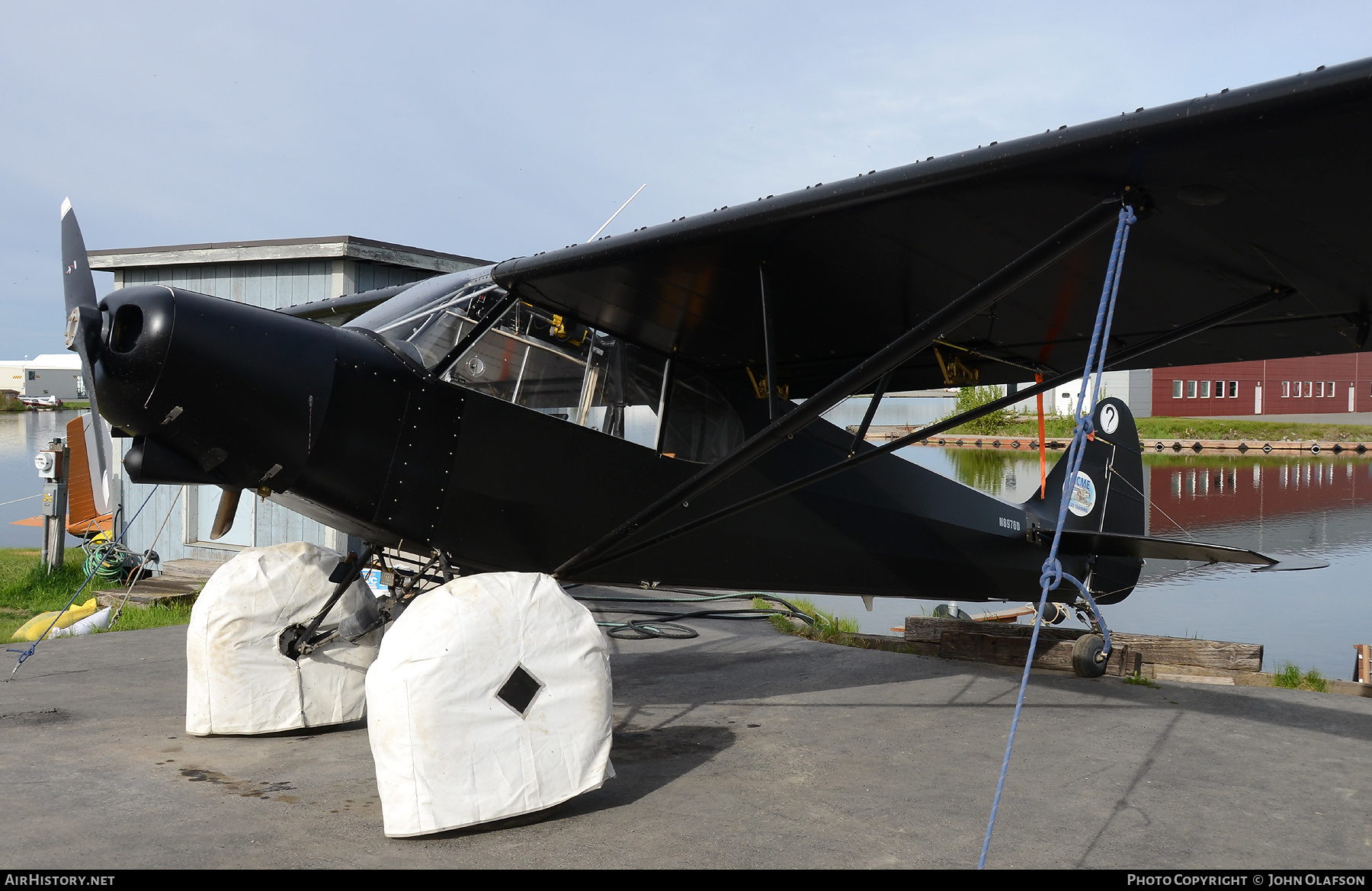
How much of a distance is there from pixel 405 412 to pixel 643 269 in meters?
1.38

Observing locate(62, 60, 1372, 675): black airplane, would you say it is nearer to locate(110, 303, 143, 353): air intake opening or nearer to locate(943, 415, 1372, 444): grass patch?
locate(110, 303, 143, 353): air intake opening


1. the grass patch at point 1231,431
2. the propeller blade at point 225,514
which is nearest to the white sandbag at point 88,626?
the propeller blade at point 225,514

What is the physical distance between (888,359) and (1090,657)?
4.13 m

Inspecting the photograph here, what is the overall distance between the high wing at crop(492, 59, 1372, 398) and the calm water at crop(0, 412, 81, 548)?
10.6m

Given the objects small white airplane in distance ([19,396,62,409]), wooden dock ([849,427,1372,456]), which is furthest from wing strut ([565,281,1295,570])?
small white airplane in distance ([19,396,62,409])

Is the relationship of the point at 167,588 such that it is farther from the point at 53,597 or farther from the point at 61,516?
the point at 61,516

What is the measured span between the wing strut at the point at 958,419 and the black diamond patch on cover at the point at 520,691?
1.25 m

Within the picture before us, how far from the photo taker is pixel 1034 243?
4.04m

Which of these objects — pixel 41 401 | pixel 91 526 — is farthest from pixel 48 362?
pixel 91 526

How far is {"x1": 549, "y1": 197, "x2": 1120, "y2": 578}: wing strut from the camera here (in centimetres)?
355

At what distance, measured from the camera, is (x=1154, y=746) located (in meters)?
5.23

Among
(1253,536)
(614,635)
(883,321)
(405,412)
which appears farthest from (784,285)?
(1253,536)

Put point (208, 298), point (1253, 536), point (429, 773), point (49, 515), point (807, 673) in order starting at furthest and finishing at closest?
point (1253, 536) < point (49, 515) < point (807, 673) < point (208, 298) < point (429, 773)

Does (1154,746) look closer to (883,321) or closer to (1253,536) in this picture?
(883,321)
